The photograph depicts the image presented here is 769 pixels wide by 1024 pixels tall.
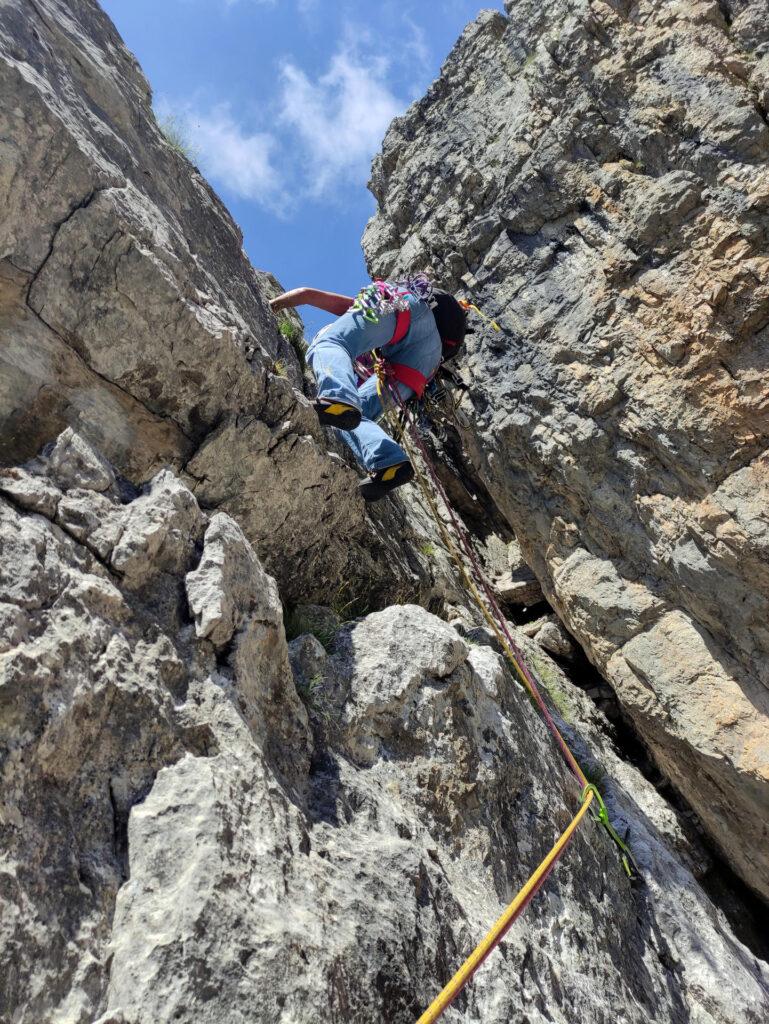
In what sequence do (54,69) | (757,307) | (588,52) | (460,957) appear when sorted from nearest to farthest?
(460,957) < (54,69) < (757,307) < (588,52)

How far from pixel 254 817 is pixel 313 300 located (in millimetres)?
4857

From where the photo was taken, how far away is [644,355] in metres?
7.12

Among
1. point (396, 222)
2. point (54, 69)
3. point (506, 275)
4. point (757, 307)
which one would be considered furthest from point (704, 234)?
point (54, 69)

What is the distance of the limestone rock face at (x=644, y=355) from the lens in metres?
6.40

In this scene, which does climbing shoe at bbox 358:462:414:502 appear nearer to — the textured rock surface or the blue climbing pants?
the blue climbing pants

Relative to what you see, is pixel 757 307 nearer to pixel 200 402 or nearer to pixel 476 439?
pixel 476 439

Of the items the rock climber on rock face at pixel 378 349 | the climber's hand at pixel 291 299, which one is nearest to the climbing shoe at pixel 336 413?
the rock climber on rock face at pixel 378 349

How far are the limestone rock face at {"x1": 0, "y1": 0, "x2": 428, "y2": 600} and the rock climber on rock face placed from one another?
0.33m

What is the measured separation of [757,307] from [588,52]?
450 cm

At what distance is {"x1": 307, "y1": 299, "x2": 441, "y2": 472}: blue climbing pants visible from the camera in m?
4.92

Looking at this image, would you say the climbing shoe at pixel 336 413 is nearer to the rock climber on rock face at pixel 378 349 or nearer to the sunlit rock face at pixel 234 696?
the rock climber on rock face at pixel 378 349

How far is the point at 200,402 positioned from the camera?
14.3ft

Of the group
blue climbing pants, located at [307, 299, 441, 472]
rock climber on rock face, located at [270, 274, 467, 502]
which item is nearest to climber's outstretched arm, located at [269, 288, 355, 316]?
rock climber on rock face, located at [270, 274, 467, 502]

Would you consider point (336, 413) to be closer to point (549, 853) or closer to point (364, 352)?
point (364, 352)
